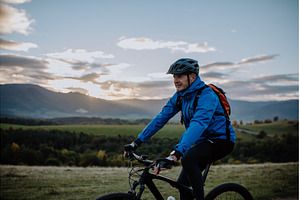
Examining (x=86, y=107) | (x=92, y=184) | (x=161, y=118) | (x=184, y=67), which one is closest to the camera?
(x=184, y=67)

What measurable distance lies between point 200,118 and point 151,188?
31.3 inches

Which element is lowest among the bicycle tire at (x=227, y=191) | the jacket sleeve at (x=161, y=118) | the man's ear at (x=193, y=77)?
the bicycle tire at (x=227, y=191)

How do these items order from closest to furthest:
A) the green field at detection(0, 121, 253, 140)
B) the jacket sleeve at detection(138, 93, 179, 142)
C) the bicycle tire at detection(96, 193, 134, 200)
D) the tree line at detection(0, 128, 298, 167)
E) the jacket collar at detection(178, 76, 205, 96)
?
1. the bicycle tire at detection(96, 193, 134, 200)
2. the jacket collar at detection(178, 76, 205, 96)
3. the jacket sleeve at detection(138, 93, 179, 142)
4. the tree line at detection(0, 128, 298, 167)
5. the green field at detection(0, 121, 253, 140)

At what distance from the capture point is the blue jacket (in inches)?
115

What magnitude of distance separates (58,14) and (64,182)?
7.48 metres

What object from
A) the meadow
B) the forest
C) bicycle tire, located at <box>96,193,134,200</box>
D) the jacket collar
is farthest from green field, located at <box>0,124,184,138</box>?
bicycle tire, located at <box>96,193,134,200</box>

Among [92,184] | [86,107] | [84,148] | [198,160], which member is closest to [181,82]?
[198,160]

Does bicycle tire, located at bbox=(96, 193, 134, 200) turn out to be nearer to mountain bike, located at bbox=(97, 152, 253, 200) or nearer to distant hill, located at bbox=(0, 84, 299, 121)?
mountain bike, located at bbox=(97, 152, 253, 200)

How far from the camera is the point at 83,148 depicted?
26094mm

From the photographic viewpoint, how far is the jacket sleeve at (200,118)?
288 centimetres

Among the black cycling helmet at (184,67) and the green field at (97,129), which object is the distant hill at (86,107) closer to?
the green field at (97,129)

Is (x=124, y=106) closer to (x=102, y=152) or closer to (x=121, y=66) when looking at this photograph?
(x=102, y=152)

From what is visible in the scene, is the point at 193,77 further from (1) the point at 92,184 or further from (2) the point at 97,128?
(2) the point at 97,128

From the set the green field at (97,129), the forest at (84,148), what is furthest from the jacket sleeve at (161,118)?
the green field at (97,129)
